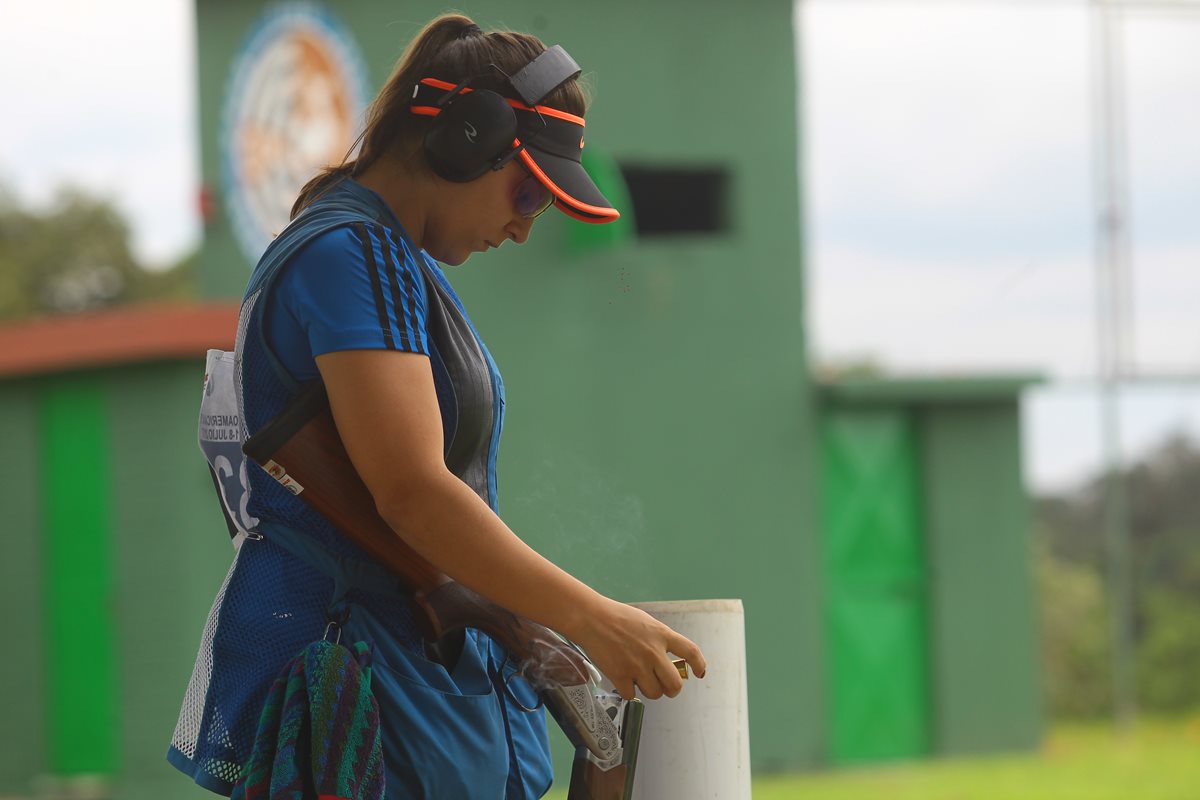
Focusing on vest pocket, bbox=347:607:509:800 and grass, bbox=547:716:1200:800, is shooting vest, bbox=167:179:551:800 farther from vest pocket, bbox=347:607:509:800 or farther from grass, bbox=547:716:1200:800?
grass, bbox=547:716:1200:800

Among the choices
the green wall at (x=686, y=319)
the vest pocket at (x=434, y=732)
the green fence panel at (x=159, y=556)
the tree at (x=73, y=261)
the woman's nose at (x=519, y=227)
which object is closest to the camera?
the vest pocket at (x=434, y=732)

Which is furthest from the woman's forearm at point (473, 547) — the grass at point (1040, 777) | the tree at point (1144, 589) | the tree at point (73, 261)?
the tree at point (73, 261)

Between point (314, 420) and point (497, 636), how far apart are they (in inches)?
15.0

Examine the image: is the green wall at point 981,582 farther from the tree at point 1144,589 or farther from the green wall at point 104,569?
the green wall at point 104,569

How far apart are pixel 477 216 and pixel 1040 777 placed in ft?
29.6

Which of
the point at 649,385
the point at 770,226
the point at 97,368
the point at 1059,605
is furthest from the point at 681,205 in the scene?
the point at 1059,605

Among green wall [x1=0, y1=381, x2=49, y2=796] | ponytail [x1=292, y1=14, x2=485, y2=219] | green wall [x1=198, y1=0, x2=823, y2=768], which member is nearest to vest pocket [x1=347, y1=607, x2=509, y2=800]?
ponytail [x1=292, y1=14, x2=485, y2=219]

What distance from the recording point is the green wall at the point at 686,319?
11.1 metres

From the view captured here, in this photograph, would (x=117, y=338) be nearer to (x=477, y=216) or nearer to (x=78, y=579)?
(x=78, y=579)

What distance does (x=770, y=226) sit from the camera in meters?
12.1

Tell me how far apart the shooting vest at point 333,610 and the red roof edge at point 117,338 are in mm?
7009

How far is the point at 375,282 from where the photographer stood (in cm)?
221

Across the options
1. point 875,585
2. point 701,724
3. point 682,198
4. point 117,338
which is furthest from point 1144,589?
point 701,724

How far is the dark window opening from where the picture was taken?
12.2 m
